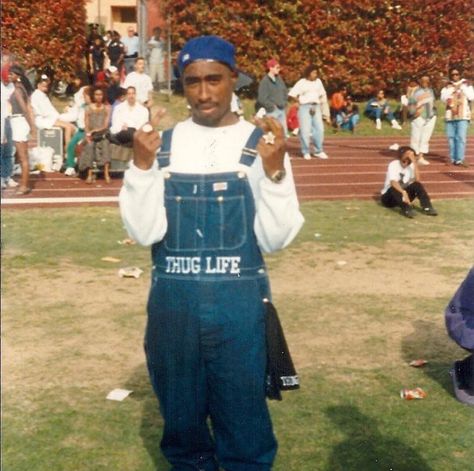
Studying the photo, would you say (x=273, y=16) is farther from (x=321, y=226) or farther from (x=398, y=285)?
(x=398, y=285)

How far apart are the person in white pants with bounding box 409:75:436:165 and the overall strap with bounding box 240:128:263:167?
42.9 feet

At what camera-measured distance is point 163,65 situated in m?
24.0

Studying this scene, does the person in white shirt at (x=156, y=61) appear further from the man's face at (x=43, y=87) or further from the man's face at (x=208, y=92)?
the man's face at (x=208, y=92)

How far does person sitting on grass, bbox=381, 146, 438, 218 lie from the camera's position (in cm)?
1122

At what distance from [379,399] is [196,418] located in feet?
6.74

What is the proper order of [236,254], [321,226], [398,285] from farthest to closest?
[321,226], [398,285], [236,254]

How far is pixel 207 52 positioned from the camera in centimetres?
341

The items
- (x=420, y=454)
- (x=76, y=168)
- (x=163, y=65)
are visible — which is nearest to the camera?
(x=420, y=454)

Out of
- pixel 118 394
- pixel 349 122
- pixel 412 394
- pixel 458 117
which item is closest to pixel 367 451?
pixel 412 394

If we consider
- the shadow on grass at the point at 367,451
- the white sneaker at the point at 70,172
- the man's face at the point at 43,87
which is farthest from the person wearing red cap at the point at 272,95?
the shadow on grass at the point at 367,451

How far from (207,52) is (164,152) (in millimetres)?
389

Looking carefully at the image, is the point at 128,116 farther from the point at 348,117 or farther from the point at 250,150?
the point at 250,150

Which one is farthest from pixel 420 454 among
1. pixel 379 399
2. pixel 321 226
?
pixel 321 226

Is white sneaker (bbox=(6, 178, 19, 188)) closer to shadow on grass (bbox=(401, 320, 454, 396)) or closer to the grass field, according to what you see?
the grass field
